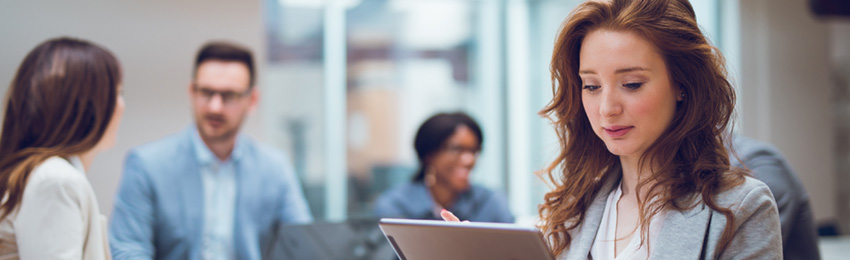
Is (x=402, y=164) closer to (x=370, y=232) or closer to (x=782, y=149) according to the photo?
(x=370, y=232)

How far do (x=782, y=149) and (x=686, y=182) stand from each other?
397 centimetres

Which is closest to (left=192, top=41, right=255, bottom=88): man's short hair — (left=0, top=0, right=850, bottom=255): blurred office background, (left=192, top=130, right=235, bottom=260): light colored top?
(left=192, top=130, right=235, bottom=260): light colored top

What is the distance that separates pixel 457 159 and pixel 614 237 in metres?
1.75

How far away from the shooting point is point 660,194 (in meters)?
1.42

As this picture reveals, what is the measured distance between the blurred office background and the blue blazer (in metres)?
0.86

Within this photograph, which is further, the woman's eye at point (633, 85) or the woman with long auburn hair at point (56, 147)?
the woman with long auburn hair at point (56, 147)

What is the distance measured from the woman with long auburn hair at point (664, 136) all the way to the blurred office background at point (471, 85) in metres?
2.78

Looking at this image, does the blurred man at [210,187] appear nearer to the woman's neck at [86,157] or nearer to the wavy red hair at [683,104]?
the woman's neck at [86,157]

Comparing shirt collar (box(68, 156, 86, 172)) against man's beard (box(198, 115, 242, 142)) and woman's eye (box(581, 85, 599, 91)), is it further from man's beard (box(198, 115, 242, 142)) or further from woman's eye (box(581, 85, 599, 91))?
woman's eye (box(581, 85, 599, 91))

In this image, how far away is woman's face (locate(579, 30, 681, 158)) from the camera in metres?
1.38

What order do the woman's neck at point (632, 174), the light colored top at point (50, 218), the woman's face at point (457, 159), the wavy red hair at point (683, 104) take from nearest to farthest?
1. the wavy red hair at point (683, 104)
2. the woman's neck at point (632, 174)
3. the light colored top at point (50, 218)
4. the woman's face at point (457, 159)

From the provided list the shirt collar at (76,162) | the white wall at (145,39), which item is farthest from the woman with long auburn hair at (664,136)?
the white wall at (145,39)

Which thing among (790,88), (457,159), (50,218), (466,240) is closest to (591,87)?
(466,240)

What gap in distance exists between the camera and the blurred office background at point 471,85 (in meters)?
4.57
